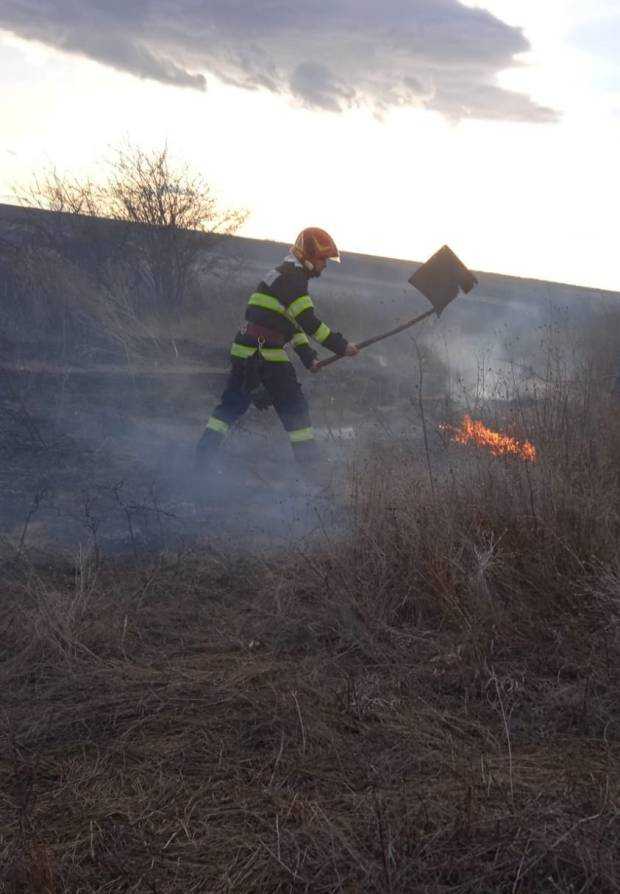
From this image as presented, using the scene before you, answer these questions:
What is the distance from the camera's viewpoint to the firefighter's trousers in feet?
26.0

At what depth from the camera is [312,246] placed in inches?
307

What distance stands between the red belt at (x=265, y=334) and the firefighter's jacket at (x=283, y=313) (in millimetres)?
16

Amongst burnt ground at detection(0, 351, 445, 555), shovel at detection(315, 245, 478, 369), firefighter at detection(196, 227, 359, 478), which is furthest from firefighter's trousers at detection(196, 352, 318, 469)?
shovel at detection(315, 245, 478, 369)

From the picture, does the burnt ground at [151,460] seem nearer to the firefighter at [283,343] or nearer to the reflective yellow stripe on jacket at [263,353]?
the firefighter at [283,343]

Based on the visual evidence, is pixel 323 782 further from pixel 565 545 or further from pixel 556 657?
pixel 565 545

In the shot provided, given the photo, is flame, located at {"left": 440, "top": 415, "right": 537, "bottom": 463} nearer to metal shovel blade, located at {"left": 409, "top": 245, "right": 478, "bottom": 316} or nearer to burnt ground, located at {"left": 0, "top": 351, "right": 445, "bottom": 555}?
burnt ground, located at {"left": 0, "top": 351, "right": 445, "bottom": 555}

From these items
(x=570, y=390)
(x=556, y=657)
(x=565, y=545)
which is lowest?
(x=556, y=657)

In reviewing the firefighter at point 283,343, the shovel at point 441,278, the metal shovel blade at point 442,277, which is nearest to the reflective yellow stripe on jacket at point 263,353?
the firefighter at point 283,343

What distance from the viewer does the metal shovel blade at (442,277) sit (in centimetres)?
764

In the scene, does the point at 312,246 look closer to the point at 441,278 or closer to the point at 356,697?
the point at 441,278

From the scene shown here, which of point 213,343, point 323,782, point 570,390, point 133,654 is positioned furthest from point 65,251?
point 323,782

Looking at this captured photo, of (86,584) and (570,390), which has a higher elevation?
(570,390)

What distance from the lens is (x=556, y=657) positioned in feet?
14.1

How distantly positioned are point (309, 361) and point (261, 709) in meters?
4.46
